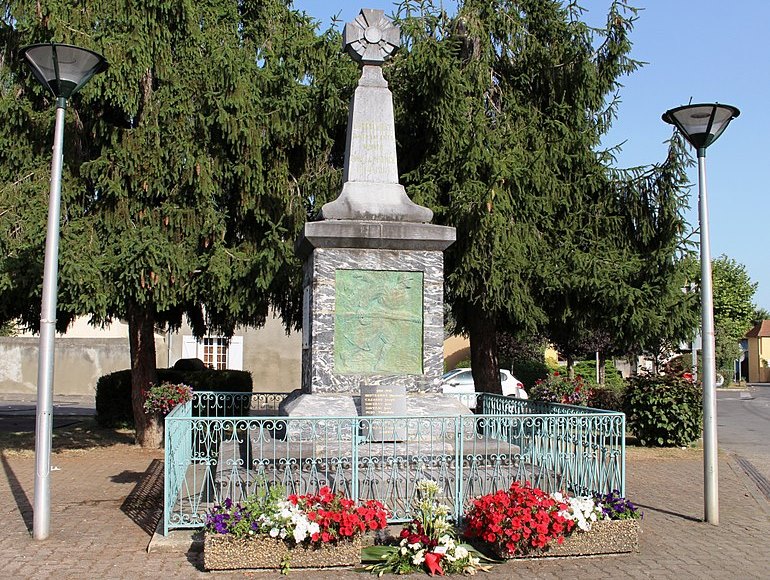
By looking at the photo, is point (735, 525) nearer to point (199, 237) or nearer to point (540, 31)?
point (199, 237)

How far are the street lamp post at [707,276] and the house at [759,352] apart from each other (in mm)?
74548

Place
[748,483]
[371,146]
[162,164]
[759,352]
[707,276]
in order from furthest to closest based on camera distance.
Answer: [759,352], [162,164], [748,483], [371,146], [707,276]

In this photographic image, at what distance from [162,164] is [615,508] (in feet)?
31.2

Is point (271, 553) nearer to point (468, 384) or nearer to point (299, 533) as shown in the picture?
point (299, 533)

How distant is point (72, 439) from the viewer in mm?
16953

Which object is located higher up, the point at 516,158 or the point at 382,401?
the point at 516,158

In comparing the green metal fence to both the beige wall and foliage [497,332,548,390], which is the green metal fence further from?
the beige wall

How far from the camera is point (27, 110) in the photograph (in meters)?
13.0

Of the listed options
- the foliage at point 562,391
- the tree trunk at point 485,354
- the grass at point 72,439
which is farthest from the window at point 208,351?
the foliage at point 562,391

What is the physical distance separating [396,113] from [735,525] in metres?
8.93

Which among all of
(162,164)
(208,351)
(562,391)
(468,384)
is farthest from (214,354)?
(562,391)

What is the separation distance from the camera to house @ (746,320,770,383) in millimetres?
76188

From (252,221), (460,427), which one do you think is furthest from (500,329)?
(460,427)

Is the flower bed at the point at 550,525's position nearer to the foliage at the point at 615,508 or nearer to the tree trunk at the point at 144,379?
the foliage at the point at 615,508
